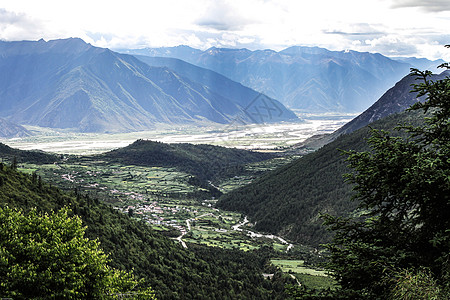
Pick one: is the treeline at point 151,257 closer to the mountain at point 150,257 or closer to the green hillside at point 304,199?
the mountain at point 150,257

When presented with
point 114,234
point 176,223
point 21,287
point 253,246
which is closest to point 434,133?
point 21,287

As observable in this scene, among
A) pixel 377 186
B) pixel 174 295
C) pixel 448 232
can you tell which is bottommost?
pixel 174 295

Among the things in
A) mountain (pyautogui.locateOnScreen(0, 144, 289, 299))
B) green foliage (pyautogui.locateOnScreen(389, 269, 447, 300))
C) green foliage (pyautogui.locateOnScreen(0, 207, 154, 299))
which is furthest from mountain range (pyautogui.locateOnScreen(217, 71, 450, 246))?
green foliage (pyautogui.locateOnScreen(389, 269, 447, 300))

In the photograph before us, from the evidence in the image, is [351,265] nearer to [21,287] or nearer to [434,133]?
[434,133]

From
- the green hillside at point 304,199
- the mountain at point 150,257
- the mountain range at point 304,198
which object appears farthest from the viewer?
the mountain range at point 304,198

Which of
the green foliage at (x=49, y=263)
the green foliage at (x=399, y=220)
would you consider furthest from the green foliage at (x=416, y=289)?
the green foliage at (x=49, y=263)

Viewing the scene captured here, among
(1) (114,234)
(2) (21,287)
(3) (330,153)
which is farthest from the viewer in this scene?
(3) (330,153)

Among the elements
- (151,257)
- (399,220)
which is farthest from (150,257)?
(399,220)
